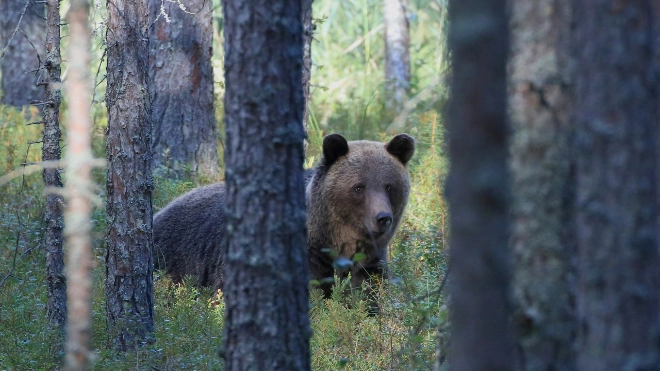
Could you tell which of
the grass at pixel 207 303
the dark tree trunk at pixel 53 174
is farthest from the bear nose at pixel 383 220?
the dark tree trunk at pixel 53 174

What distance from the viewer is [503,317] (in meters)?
2.36

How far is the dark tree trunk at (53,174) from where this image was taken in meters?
5.44

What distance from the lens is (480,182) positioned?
2271mm

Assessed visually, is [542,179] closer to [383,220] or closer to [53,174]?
[53,174]

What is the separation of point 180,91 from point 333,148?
3.38m

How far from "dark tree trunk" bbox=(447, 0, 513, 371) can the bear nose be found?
195 inches

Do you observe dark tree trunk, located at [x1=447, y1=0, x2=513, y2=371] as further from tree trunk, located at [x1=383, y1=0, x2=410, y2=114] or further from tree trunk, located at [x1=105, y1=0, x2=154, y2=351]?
tree trunk, located at [x1=383, y1=0, x2=410, y2=114]

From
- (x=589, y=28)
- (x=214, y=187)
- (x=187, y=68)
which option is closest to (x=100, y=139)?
(x=187, y=68)

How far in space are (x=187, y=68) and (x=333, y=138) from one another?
3497 mm

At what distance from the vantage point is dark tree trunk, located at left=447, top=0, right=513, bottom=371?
225 cm

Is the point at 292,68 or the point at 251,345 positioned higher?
the point at 292,68

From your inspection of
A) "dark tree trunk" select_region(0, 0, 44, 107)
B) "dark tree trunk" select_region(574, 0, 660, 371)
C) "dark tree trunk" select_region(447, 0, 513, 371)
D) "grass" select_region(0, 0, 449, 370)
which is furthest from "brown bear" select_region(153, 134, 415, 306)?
"dark tree trunk" select_region(0, 0, 44, 107)

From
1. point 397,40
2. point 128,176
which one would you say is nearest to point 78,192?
point 128,176

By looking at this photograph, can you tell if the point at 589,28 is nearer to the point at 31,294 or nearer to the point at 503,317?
the point at 503,317
